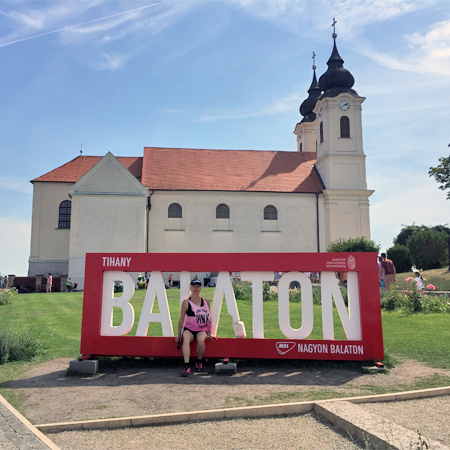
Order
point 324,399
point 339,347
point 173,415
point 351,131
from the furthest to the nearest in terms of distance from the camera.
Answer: point 351,131
point 339,347
point 324,399
point 173,415

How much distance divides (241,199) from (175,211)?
5529mm

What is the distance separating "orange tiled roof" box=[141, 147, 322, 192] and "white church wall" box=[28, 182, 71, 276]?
24.8 ft

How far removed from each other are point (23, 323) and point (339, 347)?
914cm

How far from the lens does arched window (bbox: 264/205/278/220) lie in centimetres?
3606

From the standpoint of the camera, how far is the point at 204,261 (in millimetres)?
8008

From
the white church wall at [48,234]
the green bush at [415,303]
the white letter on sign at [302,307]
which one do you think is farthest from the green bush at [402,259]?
the white letter on sign at [302,307]

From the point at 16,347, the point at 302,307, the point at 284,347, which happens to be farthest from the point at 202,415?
the point at 16,347

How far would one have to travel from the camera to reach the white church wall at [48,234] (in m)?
34.2

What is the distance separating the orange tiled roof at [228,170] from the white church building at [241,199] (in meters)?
0.09

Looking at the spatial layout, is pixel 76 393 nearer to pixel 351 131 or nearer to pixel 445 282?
pixel 445 282

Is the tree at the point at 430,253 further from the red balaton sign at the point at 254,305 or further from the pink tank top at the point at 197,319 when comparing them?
the pink tank top at the point at 197,319

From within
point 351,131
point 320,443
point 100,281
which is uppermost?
point 351,131

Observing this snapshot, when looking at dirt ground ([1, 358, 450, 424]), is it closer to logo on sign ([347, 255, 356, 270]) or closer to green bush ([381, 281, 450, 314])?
logo on sign ([347, 255, 356, 270])

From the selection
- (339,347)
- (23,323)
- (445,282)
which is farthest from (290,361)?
(445,282)
